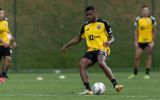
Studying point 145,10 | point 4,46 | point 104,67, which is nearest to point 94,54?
point 104,67

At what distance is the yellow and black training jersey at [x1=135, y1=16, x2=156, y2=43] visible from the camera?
2349cm

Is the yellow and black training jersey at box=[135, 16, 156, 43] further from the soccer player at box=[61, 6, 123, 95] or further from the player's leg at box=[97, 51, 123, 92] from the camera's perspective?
the player's leg at box=[97, 51, 123, 92]

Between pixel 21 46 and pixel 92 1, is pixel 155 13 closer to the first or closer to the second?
pixel 92 1

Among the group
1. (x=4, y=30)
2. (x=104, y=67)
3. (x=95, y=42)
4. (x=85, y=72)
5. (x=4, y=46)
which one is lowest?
(x=4, y=46)

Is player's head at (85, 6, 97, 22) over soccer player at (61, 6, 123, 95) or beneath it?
over

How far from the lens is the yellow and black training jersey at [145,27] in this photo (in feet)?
77.1

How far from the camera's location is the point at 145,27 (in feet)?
78.1

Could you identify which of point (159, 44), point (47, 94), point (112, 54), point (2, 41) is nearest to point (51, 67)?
point (112, 54)

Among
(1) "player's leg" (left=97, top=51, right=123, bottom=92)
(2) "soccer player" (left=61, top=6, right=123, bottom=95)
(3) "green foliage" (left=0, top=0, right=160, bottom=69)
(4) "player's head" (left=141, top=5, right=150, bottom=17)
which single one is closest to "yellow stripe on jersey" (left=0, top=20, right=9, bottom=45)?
(4) "player's head" (left=141, top=5, right=150, bottom=17)

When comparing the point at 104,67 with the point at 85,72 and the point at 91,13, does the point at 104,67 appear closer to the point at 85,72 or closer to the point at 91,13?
the point at 85,72

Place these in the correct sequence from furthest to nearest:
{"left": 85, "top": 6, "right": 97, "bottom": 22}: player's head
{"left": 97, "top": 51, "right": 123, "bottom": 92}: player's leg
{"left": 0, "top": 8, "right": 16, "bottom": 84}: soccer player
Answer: {"left": 0, "top": 8, "right": 16, "bottom": 84}: soccer player, {"left": 97, "top": 51, "right": 123, "bottom": 92}: player's leg, {"left": 85, "top": 6, "right": 97, "bottom": 22}: player's head

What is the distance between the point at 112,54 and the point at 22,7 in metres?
4.60

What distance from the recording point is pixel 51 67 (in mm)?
29891

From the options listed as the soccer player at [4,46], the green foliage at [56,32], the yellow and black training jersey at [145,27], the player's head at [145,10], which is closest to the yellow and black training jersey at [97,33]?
the soccer player at [4,46]
